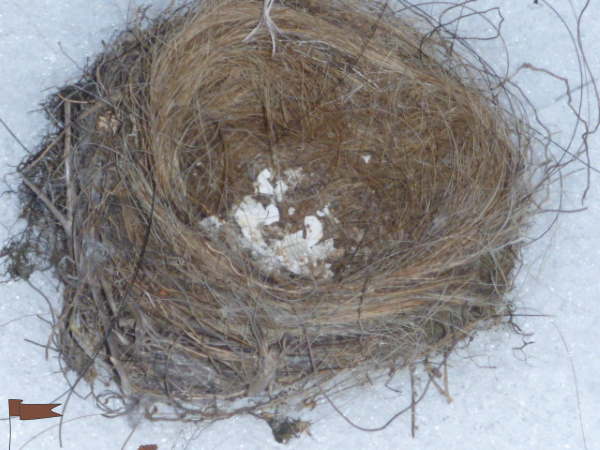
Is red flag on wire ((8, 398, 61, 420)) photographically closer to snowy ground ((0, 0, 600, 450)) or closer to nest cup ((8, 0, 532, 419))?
snowy ground ((0, 0, 600, 450))

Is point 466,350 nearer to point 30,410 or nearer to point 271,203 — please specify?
point 271,203

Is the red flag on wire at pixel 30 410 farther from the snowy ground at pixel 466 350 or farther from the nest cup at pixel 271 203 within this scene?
the nest cup at pixel 271 203

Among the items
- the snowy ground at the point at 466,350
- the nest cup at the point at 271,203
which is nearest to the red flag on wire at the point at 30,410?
the snowy ground at the point at 466,350

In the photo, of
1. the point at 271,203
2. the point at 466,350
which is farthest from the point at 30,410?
the point at 466,350

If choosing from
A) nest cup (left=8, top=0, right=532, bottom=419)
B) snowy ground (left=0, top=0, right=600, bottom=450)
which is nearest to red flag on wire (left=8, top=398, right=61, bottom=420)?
snowy ground (left=0, top=0, right=600, bottom=450)

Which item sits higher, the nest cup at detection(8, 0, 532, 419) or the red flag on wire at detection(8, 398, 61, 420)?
the nest cup at detection(8, 0, 532, 419)

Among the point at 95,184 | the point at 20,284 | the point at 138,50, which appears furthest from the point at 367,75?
the point at 20,284
